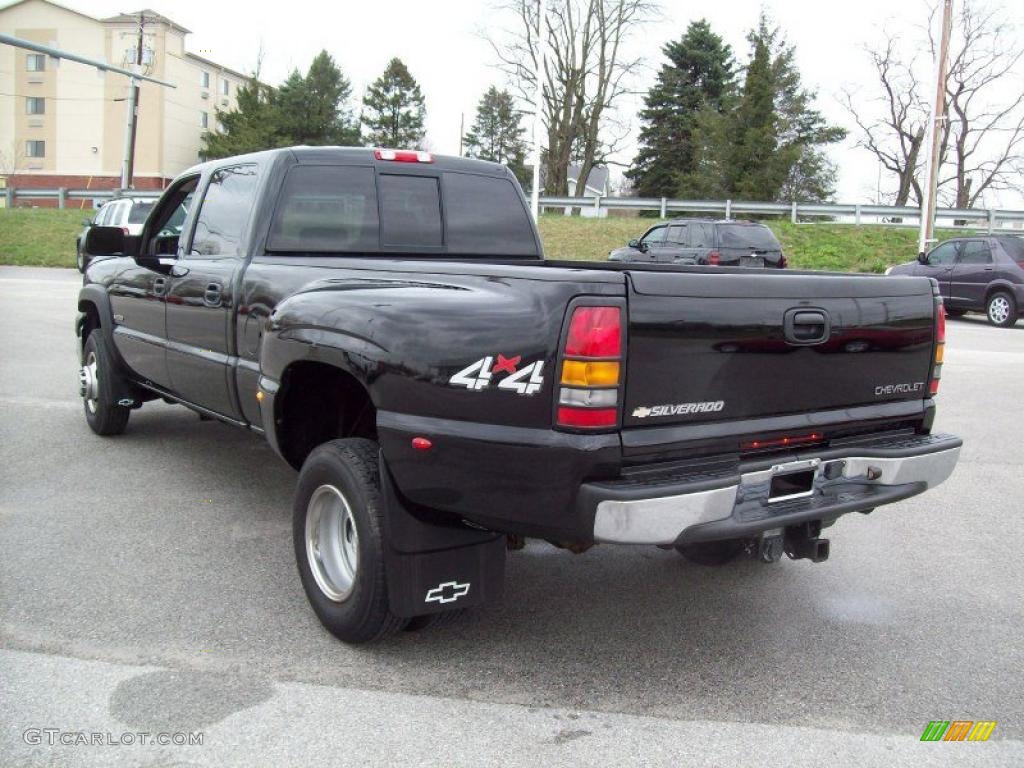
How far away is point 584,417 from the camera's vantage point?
2.85 meters

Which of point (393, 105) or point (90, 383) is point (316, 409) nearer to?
point (90, 383)

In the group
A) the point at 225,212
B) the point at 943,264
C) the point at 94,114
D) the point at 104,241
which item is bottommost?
the point at 104,241

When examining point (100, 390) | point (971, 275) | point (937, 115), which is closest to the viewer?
point (100, 390)

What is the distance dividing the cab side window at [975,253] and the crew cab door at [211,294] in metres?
16.7

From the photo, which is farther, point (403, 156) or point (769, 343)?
point (403, 156)

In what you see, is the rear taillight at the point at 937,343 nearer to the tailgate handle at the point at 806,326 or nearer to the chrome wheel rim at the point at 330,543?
the tailgate handle at the point at 806,326

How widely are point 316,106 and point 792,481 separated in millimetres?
57810

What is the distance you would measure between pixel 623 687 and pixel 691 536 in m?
0.76

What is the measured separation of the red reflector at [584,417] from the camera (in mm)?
2848

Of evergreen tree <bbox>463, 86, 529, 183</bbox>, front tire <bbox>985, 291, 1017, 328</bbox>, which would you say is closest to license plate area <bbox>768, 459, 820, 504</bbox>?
front tire <bbox>985, 291, 1017, 328</bbox>

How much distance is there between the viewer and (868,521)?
214 inches

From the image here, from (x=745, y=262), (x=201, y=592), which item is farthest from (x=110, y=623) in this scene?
(x=745, y=262)

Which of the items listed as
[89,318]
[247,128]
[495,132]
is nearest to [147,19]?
[247,128]

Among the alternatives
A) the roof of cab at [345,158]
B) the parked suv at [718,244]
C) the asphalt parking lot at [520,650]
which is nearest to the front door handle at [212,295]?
the roof of cab at [345,158]
